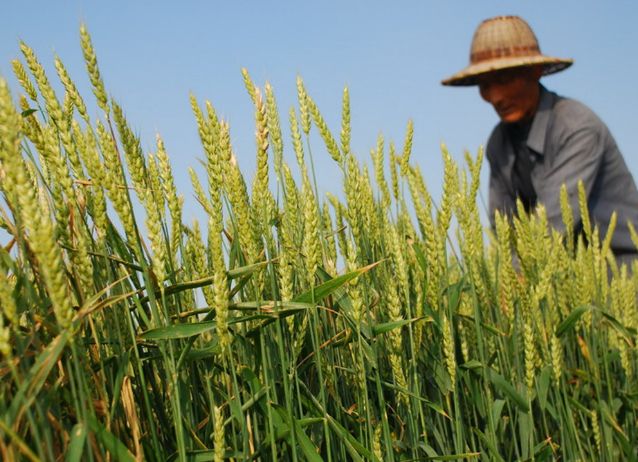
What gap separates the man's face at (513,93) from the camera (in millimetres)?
3988

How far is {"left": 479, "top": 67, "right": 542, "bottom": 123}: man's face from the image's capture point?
3.99 m

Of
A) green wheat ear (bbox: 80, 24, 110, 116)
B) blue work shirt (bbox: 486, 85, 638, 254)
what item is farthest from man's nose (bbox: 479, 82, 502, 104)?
green wheat ear (bbox: 80, 24, 110, 116)

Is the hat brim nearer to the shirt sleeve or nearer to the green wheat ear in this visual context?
the shirt sleeve

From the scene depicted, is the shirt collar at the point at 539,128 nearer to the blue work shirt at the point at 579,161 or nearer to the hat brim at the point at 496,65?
the blue work shirt at the point at 579,161

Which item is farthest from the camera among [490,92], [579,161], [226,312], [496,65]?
[490,92]

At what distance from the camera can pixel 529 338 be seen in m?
1.50

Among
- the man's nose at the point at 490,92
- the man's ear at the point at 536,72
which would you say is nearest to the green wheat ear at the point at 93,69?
the man's nose at the point at 490,92

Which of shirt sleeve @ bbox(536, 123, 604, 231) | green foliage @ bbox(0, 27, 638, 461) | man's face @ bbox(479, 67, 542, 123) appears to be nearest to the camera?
green foliage @ bbox(0, 27, 638, 461)

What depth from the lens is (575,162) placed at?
372 centimetres

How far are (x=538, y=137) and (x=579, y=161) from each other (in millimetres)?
260

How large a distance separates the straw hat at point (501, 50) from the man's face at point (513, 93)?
67mm

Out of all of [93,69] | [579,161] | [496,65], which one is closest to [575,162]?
[579,161]

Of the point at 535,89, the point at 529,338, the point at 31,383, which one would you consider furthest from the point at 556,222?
the point at 31,383

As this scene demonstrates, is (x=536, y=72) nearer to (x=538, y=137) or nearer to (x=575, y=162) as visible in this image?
(x=538, y=137)
